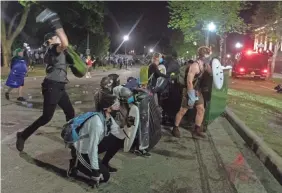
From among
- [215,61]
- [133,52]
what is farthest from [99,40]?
[133,52]

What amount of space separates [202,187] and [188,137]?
2.53m

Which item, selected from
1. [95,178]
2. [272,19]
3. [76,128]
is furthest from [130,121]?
[272,19]

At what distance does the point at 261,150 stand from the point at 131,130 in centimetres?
242

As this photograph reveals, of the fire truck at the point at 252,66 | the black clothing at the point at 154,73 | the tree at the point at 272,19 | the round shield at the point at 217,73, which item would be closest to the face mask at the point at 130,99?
the round shield at the point at 217,73

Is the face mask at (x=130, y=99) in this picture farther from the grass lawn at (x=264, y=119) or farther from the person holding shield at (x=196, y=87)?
the grass lawn at (x=264, y=119)

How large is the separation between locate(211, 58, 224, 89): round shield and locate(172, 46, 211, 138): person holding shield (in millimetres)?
118

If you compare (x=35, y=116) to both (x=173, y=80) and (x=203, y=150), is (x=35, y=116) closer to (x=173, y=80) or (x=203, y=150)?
(x=173, y=80)

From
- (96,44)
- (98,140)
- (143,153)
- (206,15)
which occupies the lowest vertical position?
(143,153)

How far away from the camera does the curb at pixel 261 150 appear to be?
4753 mm

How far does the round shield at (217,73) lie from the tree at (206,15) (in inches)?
780

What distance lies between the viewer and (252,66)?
87.7 ft

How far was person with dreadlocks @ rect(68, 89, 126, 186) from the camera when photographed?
383cm

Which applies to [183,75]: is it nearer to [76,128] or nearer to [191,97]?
[191,97]

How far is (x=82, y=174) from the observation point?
4.34 m
